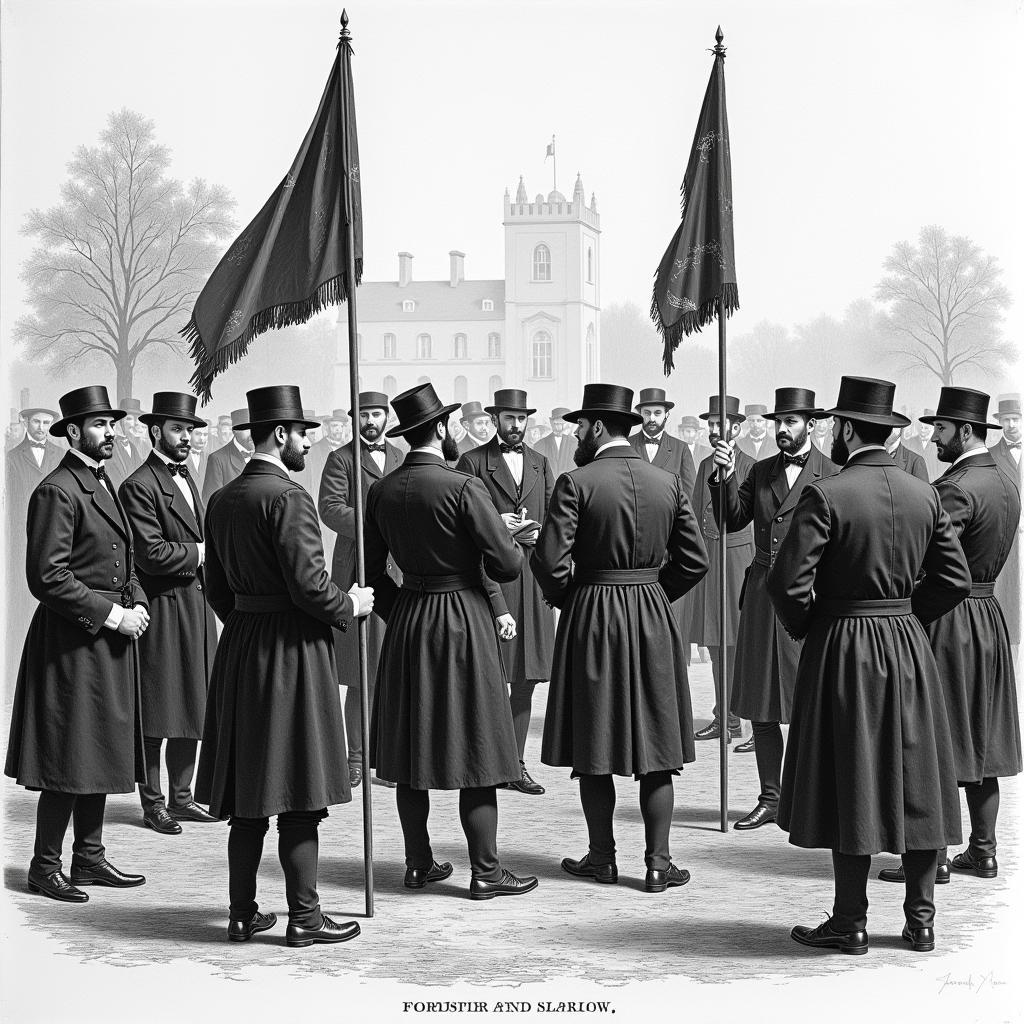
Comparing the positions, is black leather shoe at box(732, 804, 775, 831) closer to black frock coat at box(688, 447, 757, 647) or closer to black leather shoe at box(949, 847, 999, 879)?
black leather shoe at box(949, 847, 999, 879)

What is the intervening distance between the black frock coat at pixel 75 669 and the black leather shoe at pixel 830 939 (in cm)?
290

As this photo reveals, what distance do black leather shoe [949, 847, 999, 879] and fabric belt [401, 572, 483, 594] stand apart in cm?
262

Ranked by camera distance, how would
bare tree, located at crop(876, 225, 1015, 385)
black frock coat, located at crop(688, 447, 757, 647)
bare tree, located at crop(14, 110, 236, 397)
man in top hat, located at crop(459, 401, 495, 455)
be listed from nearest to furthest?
black frock coat, located at crop(688, 447, 757, 647)
man in top hat, located at crop(459, 401, 495, 455)
bare tree, located at crop(14, 110, 236, 397)
bare tree, located at crop(876, 225, 1015, 385)

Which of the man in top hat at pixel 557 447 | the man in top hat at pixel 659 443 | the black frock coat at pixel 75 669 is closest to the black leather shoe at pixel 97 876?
the black frock coat at pixel 75 669

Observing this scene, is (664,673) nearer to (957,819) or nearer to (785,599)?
(785,599)

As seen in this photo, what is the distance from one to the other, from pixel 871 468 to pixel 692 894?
2.08 metres

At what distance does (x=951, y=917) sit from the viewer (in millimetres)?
5332

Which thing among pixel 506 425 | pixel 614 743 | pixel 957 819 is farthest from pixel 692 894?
pixel 506 425

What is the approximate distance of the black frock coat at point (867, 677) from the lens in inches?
190

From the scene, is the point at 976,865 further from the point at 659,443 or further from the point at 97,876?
the point at 659,443

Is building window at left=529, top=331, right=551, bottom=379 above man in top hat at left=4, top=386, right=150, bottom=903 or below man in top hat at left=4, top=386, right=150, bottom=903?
above

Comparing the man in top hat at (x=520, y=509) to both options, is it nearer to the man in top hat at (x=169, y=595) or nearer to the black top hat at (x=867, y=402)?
the man in top hat at (x=169, y=595)

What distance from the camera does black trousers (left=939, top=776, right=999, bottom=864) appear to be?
5996 millimetres

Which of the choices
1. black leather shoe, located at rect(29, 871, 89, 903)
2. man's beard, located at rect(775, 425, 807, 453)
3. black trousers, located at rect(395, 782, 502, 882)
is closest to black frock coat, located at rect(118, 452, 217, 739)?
black leather shoe, located at rect(29, 871, 89, 903)
